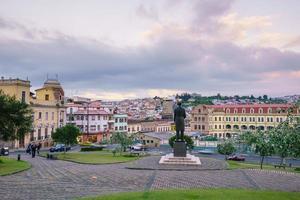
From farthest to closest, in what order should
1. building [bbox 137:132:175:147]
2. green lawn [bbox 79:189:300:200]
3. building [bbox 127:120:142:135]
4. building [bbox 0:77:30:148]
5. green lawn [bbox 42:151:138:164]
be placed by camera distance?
building [bbox 127:120:142:135] → building [bbox 137:132:175:147] → building [bbox 0:77:30:148] → green lawn [bbox 42:151:138:164] → green lawn [bbox 79:189:300:200]

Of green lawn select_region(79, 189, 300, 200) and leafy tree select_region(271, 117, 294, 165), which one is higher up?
leafy tree select_region(271, 117, 294, 165)

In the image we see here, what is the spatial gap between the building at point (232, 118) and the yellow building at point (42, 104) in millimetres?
42472

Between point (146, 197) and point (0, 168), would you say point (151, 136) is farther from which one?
point (146, 197)

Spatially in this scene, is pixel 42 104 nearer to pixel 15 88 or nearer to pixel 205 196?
pixel 15 88

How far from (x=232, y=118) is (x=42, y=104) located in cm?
5320

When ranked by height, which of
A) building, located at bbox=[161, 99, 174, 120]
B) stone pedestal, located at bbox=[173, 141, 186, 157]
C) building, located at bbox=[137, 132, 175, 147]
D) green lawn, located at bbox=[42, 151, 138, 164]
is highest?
building, located at bbox=[161, 99, 174, 120]

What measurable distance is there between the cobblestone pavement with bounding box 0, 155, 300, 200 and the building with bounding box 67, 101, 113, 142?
59.6 meters

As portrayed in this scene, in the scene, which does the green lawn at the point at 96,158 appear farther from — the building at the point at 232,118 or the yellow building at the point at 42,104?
the building at the point at 232,118

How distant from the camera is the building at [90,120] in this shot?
Result: 3502 inches

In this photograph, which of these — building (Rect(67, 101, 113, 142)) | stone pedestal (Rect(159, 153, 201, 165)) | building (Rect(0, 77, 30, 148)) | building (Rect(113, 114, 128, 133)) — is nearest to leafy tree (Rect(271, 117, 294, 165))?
stone pedestal (Rect(159, 153, 201, 165))

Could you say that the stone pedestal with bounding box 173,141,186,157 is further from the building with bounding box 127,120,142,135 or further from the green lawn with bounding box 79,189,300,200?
the building with bounding box 127,120,142,135

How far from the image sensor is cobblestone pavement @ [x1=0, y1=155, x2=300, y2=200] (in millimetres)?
19312

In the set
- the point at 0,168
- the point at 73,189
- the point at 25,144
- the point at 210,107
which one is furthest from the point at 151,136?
the point at 73,189

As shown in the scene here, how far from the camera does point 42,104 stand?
243ft
